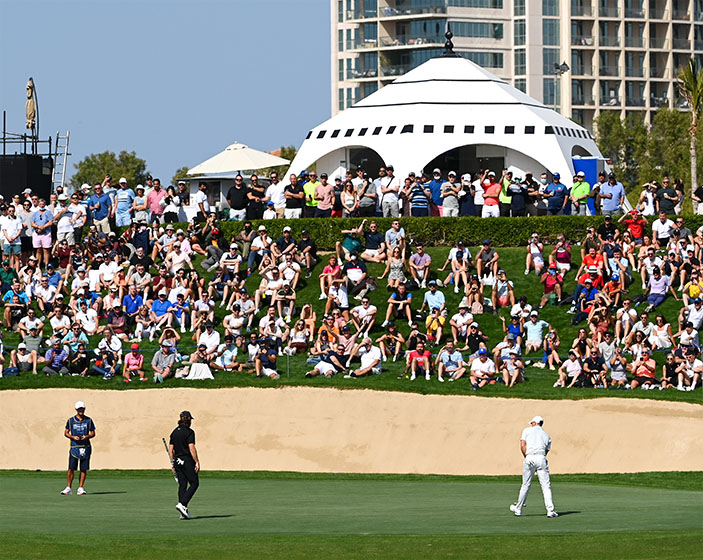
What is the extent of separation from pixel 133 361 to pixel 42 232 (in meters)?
7.73

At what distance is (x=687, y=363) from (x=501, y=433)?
3907 millimetres

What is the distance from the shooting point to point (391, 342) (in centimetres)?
3075

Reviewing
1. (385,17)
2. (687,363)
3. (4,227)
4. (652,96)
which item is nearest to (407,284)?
(687,363)

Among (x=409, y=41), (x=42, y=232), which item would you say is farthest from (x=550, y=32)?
(x=42, y=232)

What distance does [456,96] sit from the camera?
4678 centimetres

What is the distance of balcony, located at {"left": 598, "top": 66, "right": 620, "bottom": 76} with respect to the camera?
112 m

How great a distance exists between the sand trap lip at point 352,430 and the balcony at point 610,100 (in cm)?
8689

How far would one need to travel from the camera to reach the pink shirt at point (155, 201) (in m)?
38.8

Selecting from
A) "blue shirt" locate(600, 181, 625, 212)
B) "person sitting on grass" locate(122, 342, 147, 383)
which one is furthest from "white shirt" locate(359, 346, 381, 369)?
"blue shirt" locate(600, 181, 625, 212)

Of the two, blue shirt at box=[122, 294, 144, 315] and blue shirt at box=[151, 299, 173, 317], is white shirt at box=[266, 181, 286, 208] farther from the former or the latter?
blue shirt at box=[151, 299, 173, 317]

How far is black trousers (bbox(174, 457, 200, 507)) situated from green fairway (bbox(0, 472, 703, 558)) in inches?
13.0

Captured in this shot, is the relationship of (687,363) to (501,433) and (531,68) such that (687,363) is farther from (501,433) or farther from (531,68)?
(531,68)

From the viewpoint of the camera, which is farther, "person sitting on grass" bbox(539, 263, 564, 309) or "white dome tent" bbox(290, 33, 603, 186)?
"white dome tent" bbox(290, 33, 603, 186)

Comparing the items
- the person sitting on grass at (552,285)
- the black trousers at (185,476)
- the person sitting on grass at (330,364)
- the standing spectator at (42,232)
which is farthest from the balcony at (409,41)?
the black trousers at (185,476)
